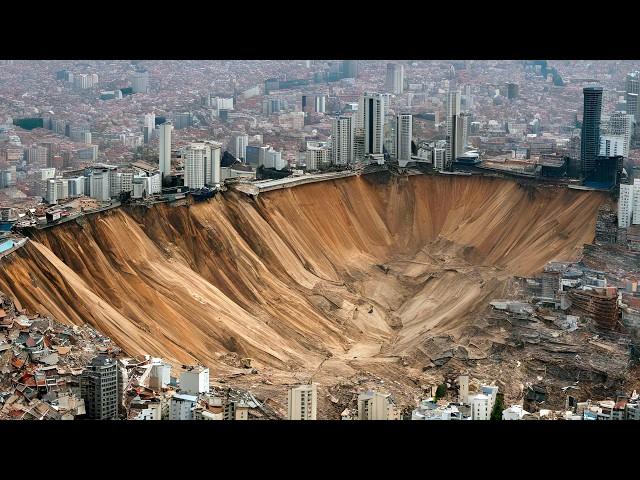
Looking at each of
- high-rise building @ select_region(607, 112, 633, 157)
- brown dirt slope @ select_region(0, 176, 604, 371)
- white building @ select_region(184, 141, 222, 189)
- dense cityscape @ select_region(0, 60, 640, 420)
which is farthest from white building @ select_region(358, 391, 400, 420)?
high-rise building @ select_region(607, 112, 633, 157)

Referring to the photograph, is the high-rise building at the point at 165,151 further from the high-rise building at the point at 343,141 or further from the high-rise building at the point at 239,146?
the high-rise building at the point at 239,146

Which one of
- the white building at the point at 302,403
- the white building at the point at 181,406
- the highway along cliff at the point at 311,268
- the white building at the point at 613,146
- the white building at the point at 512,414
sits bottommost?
the highway along cliff at the point at 311,268

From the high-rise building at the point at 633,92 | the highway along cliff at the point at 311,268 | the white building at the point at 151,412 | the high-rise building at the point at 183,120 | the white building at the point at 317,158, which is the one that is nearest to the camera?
the white building at the point at 151,412

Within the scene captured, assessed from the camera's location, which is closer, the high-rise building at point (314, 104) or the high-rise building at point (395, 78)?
the high-rise building at point (314, 104)

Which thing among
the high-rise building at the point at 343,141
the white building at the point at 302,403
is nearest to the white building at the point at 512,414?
the white building at the point at 302,403
